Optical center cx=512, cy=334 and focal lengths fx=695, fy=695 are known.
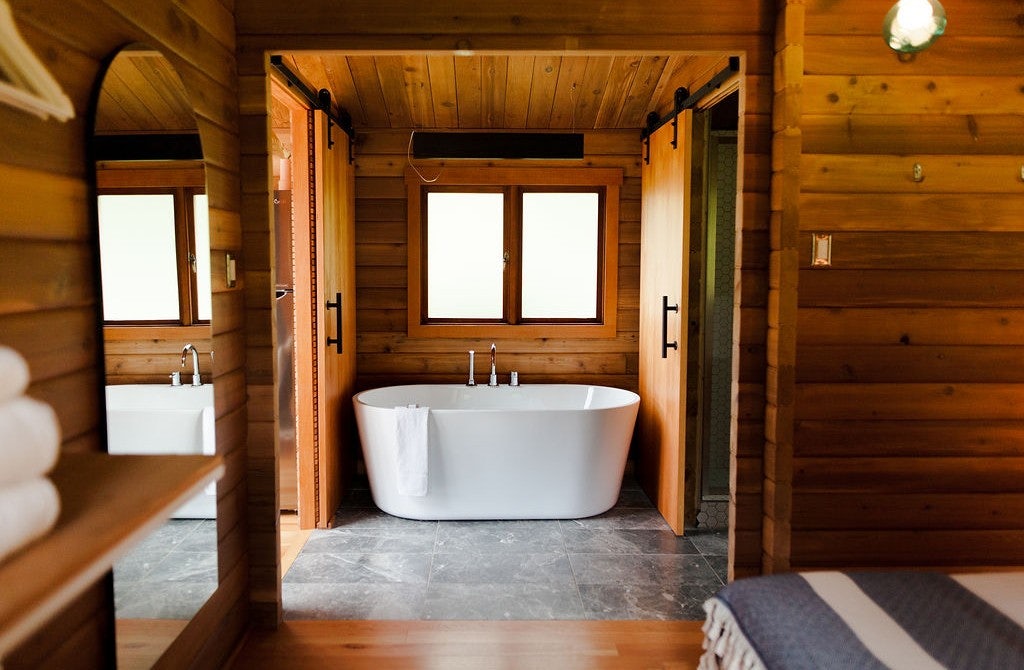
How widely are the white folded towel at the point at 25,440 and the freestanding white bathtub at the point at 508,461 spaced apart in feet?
9.35

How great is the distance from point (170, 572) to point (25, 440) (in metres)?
1.34

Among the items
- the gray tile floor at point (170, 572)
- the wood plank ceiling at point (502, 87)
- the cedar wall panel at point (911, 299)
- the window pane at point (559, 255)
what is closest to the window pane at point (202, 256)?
the gray tile floor at point (170, 572)

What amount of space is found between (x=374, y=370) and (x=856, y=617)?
11.2ft

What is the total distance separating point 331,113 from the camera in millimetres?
3607

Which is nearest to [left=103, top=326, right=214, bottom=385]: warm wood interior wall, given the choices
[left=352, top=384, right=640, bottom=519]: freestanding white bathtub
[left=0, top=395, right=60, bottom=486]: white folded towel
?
[left=0, top=395, right=60, bottom=486]: white folded towel

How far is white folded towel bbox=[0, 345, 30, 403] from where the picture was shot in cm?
68

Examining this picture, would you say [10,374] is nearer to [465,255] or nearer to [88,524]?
[88,524]

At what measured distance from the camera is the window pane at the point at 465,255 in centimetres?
449

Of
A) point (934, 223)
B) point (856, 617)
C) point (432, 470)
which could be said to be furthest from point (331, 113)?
point (856, 617)

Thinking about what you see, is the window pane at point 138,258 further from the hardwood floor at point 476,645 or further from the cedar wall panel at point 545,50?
the hardwood floor at point 476,645

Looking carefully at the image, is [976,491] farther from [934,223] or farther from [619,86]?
[619,86]

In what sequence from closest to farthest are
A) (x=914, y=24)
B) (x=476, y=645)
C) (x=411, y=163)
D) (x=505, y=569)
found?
(x=914, y=24) < (x=476, y=645) < (x=505, y=569) < (x=411, y=163)

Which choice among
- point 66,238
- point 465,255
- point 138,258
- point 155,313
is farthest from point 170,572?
point 465,255

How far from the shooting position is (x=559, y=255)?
456cm
